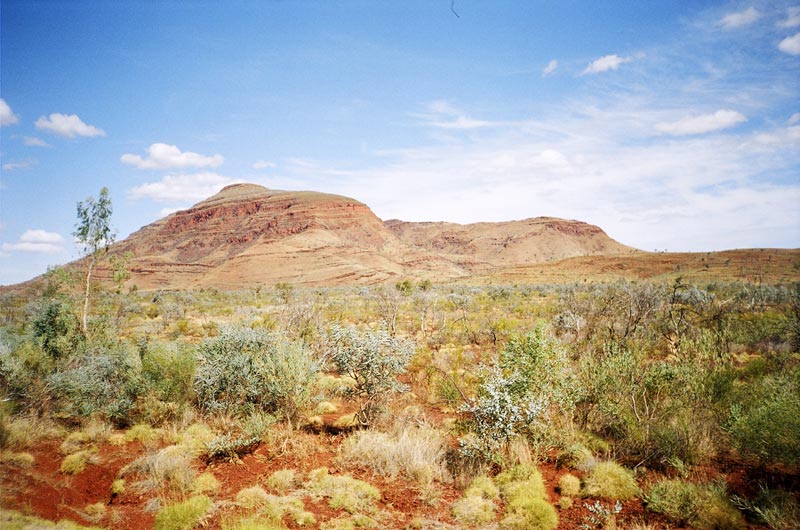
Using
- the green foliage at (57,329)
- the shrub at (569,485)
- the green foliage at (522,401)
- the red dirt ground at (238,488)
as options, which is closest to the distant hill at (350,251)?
the green foliage at (522,401)

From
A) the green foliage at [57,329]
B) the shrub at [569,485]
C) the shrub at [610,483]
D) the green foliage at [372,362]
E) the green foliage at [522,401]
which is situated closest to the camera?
the shrub at [610,483]

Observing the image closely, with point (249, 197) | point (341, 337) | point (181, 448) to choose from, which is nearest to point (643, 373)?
point (341, 337)

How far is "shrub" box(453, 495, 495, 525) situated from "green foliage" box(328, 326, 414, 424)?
3012 millimetres

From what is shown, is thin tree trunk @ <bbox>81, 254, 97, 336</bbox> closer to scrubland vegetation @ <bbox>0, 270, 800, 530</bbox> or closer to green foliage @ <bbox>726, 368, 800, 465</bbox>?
scrubland vegetation @ <bbox>0, 270, 800, 530</bbox>

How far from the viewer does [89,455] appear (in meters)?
7.72

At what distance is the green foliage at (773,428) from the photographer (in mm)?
5641

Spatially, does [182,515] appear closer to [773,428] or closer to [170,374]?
[170,374]

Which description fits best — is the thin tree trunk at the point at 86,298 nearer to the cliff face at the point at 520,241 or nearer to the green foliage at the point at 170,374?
the green foliage at the point at 170,374

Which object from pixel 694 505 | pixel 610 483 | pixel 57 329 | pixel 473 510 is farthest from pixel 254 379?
pixel 694 505

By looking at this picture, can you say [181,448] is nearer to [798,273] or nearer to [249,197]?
[798,273]

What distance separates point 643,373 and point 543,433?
9.12ft

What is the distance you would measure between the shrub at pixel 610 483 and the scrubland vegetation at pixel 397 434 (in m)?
0.03

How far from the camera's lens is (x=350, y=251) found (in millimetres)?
98438

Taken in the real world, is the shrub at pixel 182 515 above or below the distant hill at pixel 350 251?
below
